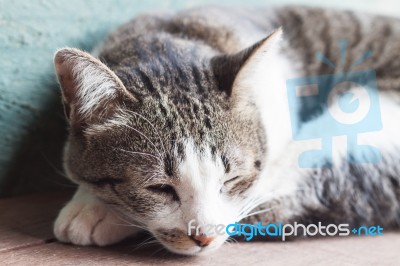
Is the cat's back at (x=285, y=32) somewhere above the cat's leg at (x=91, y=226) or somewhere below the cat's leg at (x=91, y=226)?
above

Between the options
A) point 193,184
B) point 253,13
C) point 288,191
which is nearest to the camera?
point 193,184

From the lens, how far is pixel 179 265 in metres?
1.06

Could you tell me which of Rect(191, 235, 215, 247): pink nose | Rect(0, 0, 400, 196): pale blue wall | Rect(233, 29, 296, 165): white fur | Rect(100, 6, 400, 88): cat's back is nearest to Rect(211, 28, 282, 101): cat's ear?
Rect(233, 29, 296, 165): white fur

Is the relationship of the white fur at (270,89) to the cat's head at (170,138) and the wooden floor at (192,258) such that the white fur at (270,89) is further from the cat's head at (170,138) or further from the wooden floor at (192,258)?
the wooden floor at (192,258)

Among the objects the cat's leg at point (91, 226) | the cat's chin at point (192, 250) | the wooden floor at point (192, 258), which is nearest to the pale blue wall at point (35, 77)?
the wooden floor at point (192, 258)

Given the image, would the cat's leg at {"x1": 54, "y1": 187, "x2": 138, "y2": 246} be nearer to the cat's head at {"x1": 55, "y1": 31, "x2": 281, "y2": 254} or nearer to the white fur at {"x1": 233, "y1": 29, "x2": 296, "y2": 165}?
the cat's head at {"x1": 55, "y1": 31, "x2": 281, "y2": 254}

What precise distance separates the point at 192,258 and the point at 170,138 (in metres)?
0.27

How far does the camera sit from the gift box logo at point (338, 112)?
131 cm

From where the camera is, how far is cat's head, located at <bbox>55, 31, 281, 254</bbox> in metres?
1.05

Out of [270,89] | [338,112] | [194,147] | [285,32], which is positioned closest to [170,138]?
[194,147]

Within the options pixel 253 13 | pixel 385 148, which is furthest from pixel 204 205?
pixel 253 13

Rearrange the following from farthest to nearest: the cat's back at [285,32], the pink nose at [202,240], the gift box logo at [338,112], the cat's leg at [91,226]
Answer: the cat's back at [285,32], the gift box logo at [338,112], the cat's leg at [91,226], the pink nose at [202,240]

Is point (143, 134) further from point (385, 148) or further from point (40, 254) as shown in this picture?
point (385, 148)

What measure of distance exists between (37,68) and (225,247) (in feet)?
2.46
